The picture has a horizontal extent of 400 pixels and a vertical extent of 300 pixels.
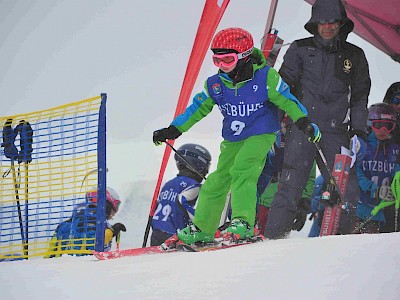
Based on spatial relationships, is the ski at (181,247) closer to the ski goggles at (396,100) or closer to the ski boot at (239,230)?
the ski boot at (239,230)

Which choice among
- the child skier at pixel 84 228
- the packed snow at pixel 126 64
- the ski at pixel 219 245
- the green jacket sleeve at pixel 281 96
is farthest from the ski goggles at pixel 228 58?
the packed snow at pixel 126 64

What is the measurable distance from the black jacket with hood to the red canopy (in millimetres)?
1702

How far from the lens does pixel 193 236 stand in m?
4.55

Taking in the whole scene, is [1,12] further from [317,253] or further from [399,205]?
[317,253]

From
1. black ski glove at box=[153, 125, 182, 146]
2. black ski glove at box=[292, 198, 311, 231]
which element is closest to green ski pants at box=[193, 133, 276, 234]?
black ski glove at box=[153, 125, 182, 146]

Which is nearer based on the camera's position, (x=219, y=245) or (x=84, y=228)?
(x=219, y=245)

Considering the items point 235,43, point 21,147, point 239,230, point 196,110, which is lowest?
point 239,230

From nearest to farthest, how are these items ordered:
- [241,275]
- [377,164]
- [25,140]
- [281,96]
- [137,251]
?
[241,275], [137,251], [281,96], [25,140], [377,164]

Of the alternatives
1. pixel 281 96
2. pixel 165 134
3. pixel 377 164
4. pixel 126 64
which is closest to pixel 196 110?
pixel 165 134

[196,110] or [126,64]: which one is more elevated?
[126,64]

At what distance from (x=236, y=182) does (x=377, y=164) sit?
262 centimetres

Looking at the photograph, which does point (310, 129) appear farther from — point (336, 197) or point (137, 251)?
point (137, 251)

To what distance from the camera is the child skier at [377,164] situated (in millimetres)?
6555

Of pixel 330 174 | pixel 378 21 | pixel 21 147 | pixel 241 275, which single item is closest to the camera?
pixel 241 275
